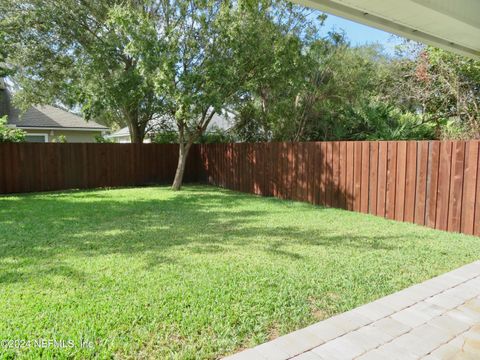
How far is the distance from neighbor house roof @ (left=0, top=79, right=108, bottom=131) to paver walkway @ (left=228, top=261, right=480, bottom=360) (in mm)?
14742

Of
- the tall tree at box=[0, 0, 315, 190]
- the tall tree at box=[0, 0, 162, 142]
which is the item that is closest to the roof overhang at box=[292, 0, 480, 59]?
the tall tree at box=[0, 0, 315, 190]

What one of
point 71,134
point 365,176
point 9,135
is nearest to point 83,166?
point 9,135

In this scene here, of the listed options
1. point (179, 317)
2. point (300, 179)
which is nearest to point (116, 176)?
point (300, 179)

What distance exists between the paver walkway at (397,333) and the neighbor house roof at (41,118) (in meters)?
14.7

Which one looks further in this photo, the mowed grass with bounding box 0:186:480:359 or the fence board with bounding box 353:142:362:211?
the fence board with bounding box 353:142:362:211

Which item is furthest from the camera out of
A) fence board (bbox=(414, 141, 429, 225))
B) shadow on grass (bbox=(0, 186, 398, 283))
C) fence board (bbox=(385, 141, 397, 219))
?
fence board (bbox=(385, 141, 397, 219))

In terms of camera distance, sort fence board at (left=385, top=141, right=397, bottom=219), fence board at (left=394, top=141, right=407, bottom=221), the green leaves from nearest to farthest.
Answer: fence board at (left=394, top=141, right=407, bottom=221) → fence board at (left=385, top=141, right=397, bottom=219) → the green leaves

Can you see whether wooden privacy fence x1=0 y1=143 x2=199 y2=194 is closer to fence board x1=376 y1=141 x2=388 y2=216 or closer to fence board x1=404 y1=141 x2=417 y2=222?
fence board x1=376 y1=141 x2=388 y2=216

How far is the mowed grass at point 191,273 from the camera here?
250 centimetres

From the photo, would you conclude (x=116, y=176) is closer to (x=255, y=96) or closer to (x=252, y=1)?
(x=255, y=96)

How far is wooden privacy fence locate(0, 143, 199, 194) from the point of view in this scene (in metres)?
10.2

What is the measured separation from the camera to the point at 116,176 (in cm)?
1190

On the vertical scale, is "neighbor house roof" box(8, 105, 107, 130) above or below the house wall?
above

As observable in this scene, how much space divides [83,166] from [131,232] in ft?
22.8
